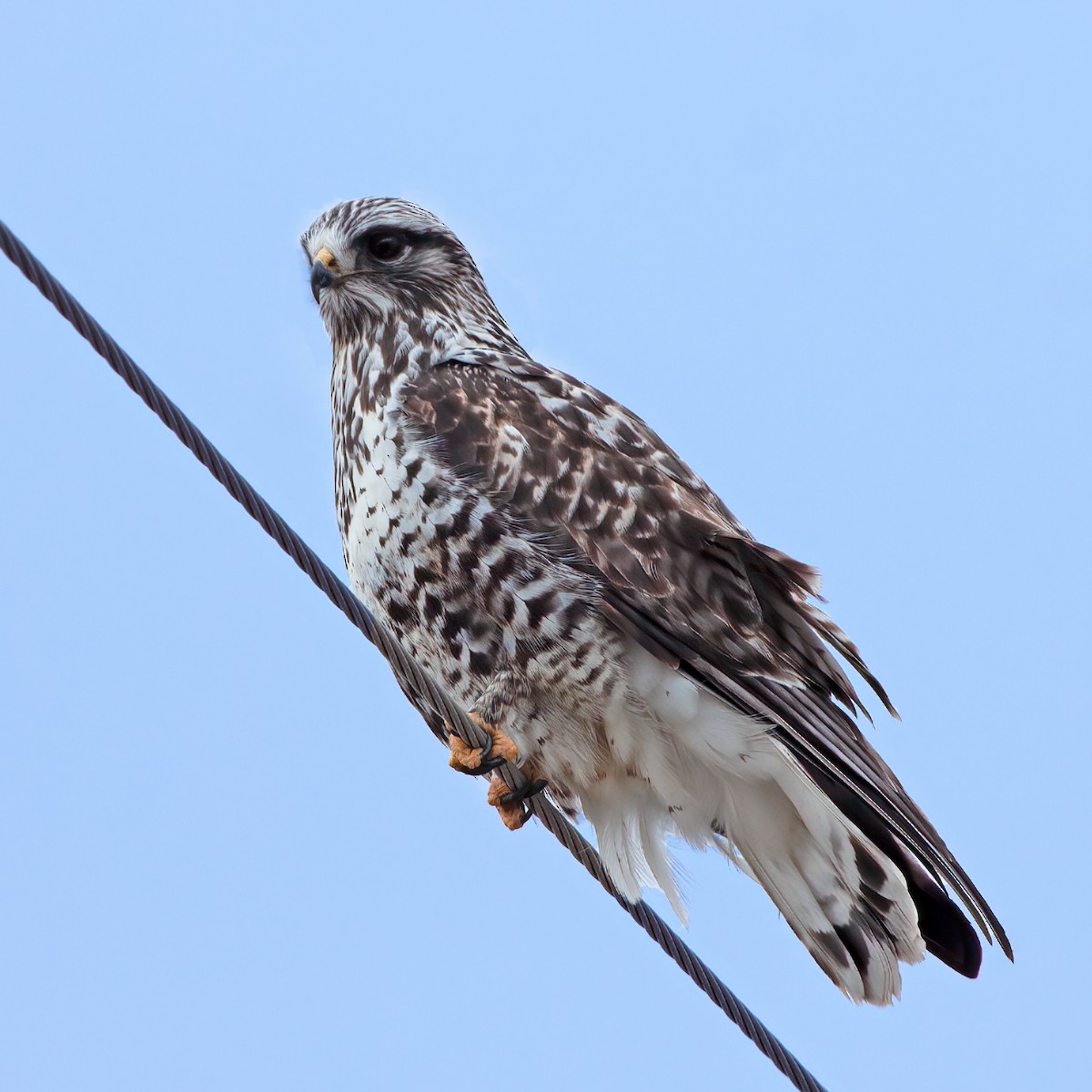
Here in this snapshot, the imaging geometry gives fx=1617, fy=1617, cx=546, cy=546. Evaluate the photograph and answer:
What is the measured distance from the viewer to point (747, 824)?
4.34 meters

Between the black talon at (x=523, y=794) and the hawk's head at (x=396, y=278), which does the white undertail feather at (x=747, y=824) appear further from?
the hawk's head at (x=396, y=278)

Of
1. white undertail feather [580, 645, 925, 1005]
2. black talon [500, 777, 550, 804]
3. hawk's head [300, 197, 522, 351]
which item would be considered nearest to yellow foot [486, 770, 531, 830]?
black talon [500, 777, 550, 804]

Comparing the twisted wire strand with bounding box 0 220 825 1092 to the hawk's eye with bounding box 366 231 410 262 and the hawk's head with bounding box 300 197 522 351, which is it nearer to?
the hawk's head with bounding box 300 197 522 351

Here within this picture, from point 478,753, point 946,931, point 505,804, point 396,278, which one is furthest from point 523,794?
point 396,278

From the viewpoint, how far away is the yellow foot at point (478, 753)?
13.4 ft

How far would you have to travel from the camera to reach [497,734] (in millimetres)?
4145

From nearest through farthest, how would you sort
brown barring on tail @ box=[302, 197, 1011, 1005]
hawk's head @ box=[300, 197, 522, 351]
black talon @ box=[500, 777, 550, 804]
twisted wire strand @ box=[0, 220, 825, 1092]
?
twisted wire strand @ box=[0, 220, 825, 1092] < brown barring on tail @ box=[302, 197, 1011, 1005] < black talon @ box=[500, 777, 550, 804] < hawk's head @ box=[300, 197, 522, 351]

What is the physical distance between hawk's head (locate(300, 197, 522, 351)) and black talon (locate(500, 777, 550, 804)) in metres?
1.32

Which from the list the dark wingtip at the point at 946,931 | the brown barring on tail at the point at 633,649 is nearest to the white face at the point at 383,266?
the brown barring on tail at the point at 633,649

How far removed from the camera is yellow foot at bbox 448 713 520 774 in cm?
410

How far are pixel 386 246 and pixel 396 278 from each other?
133mm

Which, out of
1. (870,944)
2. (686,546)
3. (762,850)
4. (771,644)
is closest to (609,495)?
(686,546)

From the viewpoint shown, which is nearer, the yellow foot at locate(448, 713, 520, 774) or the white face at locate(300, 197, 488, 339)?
the yellow foot at locate(448, 713, 520, 774)

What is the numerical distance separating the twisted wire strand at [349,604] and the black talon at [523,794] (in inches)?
0.7
